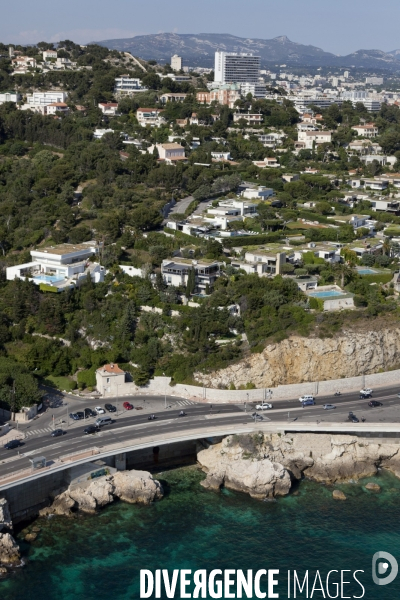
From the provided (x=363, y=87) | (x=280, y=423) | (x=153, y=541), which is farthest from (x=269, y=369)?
(x=363, y=87)

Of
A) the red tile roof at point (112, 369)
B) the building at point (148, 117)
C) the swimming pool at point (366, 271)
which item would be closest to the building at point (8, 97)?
the building at point (148, 117)

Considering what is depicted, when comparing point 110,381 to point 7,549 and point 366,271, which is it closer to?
point 7,549

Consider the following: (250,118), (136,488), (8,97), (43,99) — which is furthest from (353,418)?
(8,97)

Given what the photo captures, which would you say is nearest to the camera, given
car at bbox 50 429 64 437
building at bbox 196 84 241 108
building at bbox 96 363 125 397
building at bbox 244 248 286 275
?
car at bbox 50 429 64 437

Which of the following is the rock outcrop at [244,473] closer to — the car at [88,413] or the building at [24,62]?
the car at [88,413]

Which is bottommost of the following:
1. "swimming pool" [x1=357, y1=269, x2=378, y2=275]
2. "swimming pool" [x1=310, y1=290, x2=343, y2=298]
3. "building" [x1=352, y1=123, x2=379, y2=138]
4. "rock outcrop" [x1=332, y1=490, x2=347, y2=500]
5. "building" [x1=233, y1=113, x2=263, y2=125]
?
"rock outcrop" [x1=332, y1=490, x2=347, y2=500]

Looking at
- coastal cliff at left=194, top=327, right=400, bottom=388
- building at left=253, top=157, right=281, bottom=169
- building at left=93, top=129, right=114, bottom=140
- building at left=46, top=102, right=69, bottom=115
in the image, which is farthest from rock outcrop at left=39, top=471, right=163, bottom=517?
building at left=46, top=102, right=69, bottom=115

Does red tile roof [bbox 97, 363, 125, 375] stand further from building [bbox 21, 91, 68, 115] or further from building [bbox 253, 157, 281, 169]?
building [bbox 21, 91, 68, 115]
